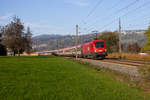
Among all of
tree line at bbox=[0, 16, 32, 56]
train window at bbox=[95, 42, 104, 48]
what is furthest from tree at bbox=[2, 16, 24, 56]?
train window at bbox=[95, 42, 104, 48]

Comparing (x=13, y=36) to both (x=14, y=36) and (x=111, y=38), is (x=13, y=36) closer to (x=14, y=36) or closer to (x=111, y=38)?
(x=14, y=36)

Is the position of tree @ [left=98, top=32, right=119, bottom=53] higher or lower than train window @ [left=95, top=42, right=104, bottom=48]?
higher

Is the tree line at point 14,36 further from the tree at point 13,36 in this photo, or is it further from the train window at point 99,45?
the train window at point 99,45

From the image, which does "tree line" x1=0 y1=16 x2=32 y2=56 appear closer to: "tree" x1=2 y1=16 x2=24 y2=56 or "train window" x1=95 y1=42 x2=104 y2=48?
"tree" x1=2 y1=16 x2=24 y2=56

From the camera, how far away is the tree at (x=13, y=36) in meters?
54.2

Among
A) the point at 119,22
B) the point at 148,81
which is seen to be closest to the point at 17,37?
the point at 119,22

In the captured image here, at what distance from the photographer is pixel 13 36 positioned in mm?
55250

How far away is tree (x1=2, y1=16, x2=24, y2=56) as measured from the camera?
5425cm

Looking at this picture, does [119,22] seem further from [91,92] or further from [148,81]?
[91,92]

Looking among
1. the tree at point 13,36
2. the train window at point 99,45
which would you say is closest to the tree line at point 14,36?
the tree at point 13,36

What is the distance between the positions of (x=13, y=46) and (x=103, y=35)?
32529 millimetres

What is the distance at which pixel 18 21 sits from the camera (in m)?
58.5

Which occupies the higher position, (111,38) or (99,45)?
(111,38)

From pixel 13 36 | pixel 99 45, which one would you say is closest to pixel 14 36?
pixel 13 36
